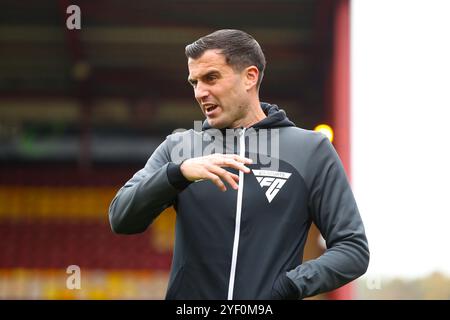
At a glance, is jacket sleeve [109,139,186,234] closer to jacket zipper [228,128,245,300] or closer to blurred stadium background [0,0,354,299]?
jacket zipper [228,128,245,300]

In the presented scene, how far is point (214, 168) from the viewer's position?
2.11 metres

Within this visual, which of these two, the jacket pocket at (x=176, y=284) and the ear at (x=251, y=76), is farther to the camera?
the ear at (x=251, y=76)

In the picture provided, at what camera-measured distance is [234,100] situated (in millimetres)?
2479

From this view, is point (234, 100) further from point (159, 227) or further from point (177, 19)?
point (159, 227)

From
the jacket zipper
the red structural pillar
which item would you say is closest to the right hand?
the jacket zipper

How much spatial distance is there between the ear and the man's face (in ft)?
0.08

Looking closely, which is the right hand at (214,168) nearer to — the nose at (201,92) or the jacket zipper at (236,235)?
the jacket zipper at (236,235)

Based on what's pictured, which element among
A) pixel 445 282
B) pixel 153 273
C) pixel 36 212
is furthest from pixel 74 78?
pixel 445 282

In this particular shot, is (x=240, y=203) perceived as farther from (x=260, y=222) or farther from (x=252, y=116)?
(x=252, y=116)

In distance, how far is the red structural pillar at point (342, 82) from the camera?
8.55 meters

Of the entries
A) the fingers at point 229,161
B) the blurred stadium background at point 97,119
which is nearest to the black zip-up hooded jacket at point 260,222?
the fingers at point 229,161

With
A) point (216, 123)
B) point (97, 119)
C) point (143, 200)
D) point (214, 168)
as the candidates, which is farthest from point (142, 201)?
point (97, 119)

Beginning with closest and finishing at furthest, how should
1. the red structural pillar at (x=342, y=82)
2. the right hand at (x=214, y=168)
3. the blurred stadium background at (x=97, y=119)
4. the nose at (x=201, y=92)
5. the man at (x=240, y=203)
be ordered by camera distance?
1. the right hand at (x=214, y=168)
2. the man at (x=240, y=203)
3. the nose at (x=201, y=92)
4. the red structural pillar at (x=342, y=82)
5. the blurred stadium background at (x=97, y=119)

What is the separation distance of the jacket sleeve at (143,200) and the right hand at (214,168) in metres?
0.05
